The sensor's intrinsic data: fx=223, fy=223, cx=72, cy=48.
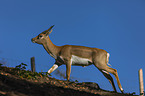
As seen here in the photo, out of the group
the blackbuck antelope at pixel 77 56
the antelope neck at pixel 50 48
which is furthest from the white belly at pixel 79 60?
the antelope neck at pixel 50 48

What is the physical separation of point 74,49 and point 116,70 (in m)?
2.21

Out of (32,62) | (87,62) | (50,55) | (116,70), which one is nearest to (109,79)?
(116,70)

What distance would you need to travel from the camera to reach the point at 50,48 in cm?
1116

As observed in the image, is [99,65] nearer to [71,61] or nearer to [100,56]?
[100,56]

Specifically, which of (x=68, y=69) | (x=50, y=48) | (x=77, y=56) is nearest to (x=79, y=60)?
(x=77, y=56)

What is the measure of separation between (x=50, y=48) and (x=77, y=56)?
4.85ft

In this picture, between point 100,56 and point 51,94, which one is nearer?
point 51,94

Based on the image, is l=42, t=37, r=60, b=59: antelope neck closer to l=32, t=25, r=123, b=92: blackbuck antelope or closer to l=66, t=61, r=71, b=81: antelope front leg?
l=32, t=25, r=123, b=92: blackbuck antelope

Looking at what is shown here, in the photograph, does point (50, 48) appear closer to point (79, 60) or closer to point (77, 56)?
point (77, 56)

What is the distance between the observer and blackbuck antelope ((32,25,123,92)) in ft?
34.1

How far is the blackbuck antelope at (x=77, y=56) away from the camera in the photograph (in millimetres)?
10398

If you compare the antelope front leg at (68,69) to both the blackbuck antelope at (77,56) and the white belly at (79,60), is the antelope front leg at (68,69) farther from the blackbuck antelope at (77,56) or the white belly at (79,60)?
the white belly at (79,60)

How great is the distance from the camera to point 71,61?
10.6 metres

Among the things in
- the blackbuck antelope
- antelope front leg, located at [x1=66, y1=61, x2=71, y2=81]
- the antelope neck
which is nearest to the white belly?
the blackbuck antelope
